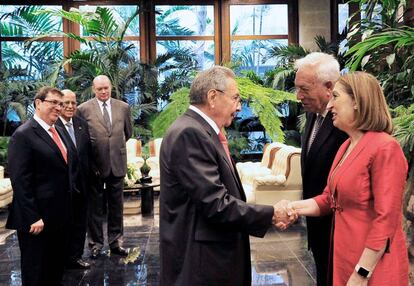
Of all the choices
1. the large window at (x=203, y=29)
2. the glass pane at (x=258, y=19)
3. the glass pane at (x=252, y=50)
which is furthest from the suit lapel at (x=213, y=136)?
the glass pane at (x=258, y=19)

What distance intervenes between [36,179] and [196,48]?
8.23 m

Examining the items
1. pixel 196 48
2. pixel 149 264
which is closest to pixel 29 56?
pixel 196 48

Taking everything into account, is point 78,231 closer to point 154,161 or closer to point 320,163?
point 320,163

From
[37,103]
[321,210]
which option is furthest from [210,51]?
[321,210]

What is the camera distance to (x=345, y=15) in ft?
33.7

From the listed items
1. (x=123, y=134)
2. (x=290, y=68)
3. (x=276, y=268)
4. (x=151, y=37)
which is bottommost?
(x=276, y=268)

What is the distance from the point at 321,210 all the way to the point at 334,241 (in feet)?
0.87

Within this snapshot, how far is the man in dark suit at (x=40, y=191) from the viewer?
3072 mm

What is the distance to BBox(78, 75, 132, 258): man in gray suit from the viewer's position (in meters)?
4.75

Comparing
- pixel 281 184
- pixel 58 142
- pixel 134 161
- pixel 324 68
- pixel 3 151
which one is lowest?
pixel 281 184

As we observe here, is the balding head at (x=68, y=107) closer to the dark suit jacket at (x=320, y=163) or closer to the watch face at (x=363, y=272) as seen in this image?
the dark suit jacket at (x=320, y=163)

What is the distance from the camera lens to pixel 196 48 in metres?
11.0

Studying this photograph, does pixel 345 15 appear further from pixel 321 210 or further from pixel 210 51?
pixel 321 210

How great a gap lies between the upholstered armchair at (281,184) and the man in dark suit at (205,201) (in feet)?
13.3
